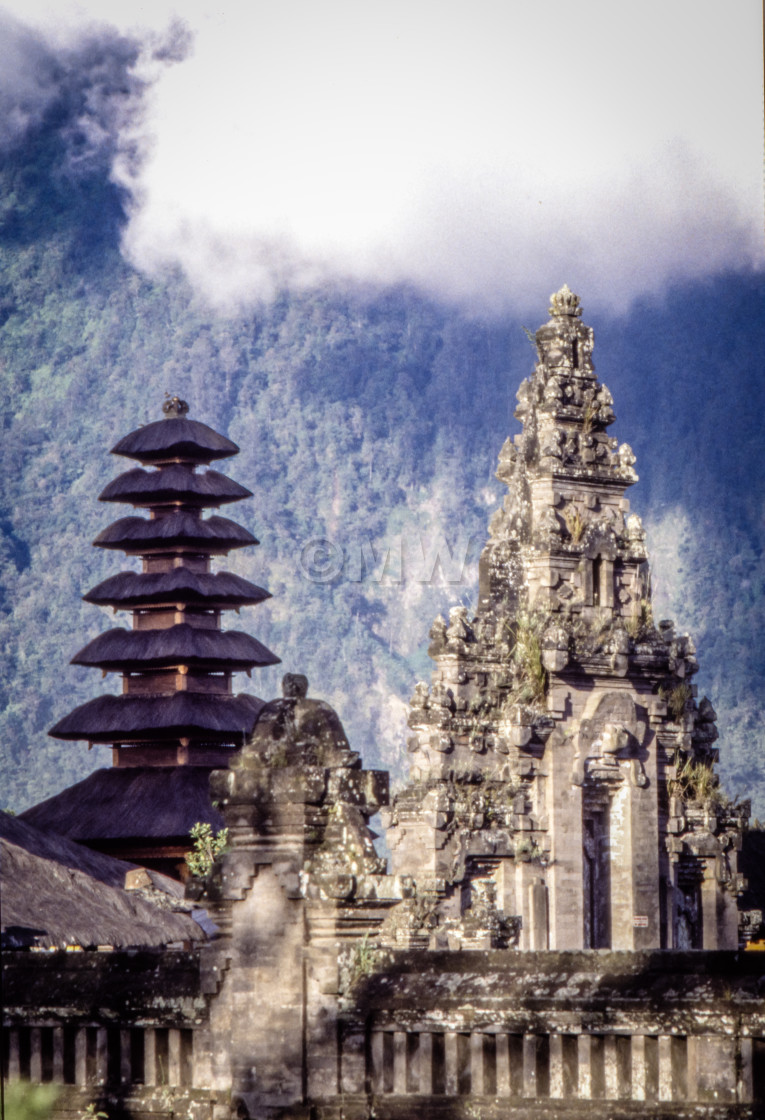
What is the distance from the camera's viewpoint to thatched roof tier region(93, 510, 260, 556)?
5066 cm

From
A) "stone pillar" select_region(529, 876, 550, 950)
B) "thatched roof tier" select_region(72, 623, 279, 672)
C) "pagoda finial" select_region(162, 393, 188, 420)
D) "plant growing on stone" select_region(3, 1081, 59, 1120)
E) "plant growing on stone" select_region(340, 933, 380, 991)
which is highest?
"pagoda finial" select_region(162, 393, 188, 420)

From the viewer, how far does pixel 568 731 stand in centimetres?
3184

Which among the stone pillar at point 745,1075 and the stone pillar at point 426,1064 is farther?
the stone pillar at point 426,1064

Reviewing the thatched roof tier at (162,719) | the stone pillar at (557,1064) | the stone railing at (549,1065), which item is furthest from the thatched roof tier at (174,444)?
the stone pillar at (557,1064)

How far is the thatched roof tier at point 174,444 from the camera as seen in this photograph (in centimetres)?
5184

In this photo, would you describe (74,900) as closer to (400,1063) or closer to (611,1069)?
(400,1063)

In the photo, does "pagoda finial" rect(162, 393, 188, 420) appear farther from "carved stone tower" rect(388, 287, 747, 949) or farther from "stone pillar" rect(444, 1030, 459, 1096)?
"stone pillar" rect(444, 1030, 459, 1096)

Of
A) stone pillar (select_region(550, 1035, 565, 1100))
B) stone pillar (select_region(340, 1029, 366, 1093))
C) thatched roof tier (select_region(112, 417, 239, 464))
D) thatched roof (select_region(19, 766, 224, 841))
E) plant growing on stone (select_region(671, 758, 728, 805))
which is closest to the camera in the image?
stone pillar (select_region(550, 1035, 565, 1100))

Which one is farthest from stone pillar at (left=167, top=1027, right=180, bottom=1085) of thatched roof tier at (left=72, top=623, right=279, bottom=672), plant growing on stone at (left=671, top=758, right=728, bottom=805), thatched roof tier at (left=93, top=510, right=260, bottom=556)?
thatched roof tier at (left=93, top=510, right=260, bottom=556)

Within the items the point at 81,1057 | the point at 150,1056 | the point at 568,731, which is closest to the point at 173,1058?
the point at 150,1056

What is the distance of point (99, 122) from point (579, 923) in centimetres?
6240

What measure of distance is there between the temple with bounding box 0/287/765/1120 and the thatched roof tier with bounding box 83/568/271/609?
11cm

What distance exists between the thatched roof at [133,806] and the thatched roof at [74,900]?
10.3 metres

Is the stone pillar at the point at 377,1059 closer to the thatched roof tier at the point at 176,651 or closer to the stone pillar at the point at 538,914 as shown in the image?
the stone pillar at the point at 538,914
